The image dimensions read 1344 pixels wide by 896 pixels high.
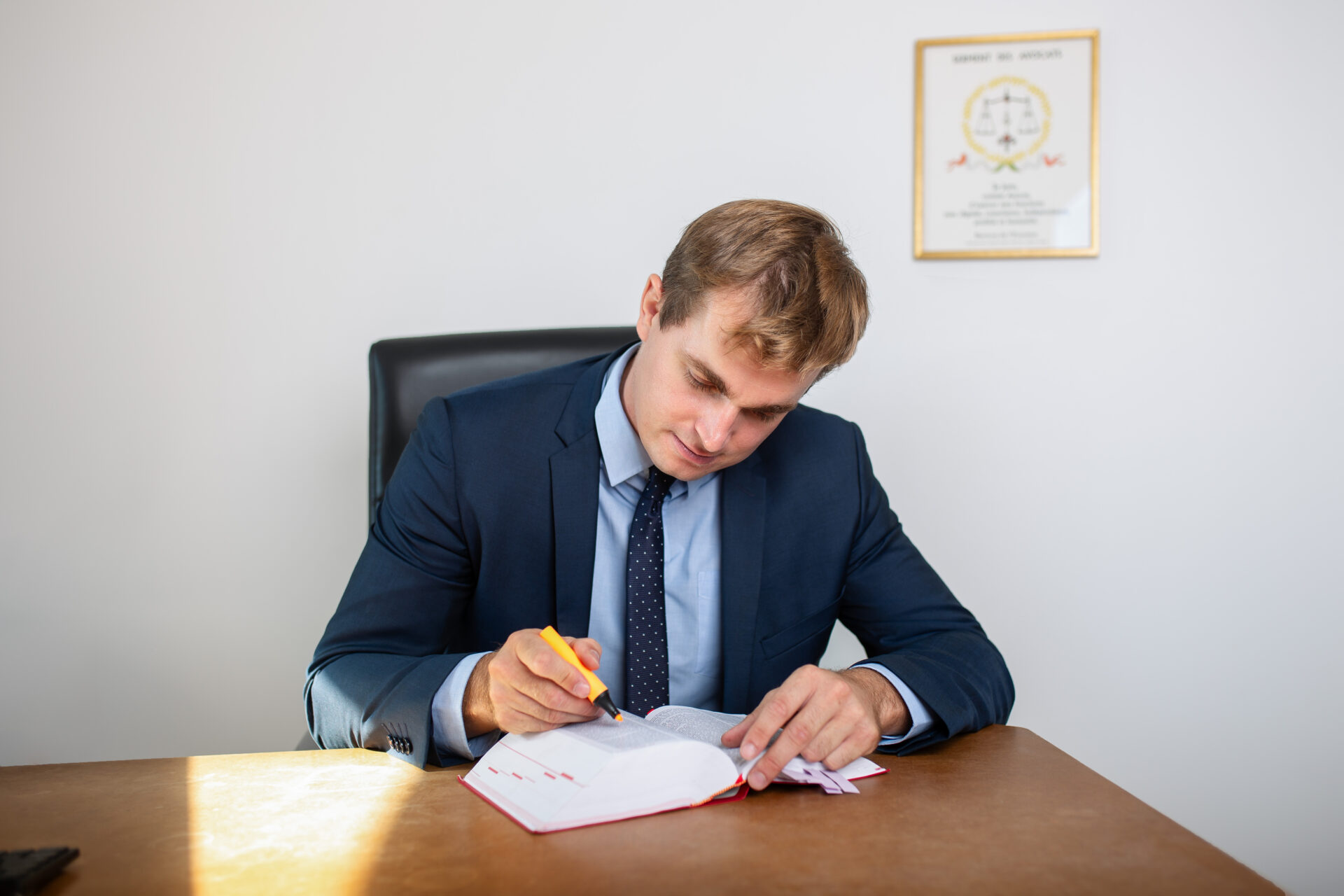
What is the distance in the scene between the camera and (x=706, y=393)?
120cm

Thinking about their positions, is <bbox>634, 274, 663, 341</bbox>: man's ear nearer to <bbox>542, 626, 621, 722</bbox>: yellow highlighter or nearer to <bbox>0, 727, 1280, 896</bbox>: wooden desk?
<bbox>542, 626, 621, 722</bbox>: yellow highlighter

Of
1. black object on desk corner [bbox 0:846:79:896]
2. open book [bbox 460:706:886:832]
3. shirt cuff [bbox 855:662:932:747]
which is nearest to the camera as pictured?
black object on desk corner [bbox 0:846:79:896]

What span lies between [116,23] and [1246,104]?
2.49m

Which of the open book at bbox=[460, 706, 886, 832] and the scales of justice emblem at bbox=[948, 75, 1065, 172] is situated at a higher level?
the scales of justice emblem at bbox=[948, 75, 1065, 172]

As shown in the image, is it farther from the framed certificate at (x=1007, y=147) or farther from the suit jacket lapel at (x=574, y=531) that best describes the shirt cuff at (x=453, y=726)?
the framed certificate at (x=1007, y=147)

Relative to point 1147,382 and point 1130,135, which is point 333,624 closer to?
point 1147,382

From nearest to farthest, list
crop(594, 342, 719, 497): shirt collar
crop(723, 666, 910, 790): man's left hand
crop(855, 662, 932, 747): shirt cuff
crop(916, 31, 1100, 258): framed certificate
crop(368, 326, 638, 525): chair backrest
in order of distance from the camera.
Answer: crop(723, 666, 910, 790): man's left hand, crop(855, 662, 932, 747): shirt cuff, crop(594, 342, 719, 497): shirt collar, crop(368, 326, 638, 525): chair backrest, crop(916, 31, 1100, 258): framed certificate

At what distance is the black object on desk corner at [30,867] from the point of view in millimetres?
626

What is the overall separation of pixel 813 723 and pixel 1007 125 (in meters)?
1.54

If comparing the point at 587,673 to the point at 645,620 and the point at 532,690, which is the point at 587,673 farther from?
the point at 645,620

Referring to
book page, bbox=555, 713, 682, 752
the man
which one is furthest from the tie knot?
book page, bbox=555, 713, 682, 752

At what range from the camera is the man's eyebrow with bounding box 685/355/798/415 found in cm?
117

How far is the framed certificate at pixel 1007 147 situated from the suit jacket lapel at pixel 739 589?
0.93 metres

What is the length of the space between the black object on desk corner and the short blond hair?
2.78 ft
